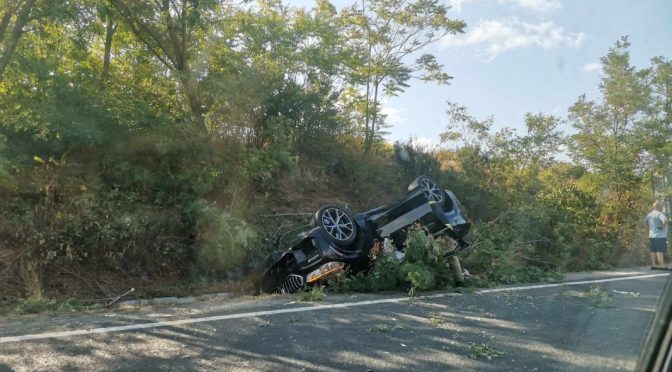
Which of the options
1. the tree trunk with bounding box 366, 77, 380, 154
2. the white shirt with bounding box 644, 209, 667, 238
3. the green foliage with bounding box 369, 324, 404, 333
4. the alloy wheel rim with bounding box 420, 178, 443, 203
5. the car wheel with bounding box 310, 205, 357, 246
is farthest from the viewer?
the tree trunk with bounding box 366, 77, 380, 154

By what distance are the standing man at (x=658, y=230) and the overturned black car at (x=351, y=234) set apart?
6353 mm

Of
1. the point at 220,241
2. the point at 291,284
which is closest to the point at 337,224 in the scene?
the point at 291,284

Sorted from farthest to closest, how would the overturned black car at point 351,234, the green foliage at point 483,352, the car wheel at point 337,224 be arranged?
1. the car wheel at point 337,224
2. the overturned black car at point 351,234
3. the green foliage at point 483,352

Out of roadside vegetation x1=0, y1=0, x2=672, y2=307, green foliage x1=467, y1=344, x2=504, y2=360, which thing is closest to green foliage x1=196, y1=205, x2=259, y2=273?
roadside vegetation x1=0, y1=0, x2=672, y2=307

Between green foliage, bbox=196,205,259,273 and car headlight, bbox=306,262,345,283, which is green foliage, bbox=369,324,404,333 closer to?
car headlight, bbox=306,262,345,283

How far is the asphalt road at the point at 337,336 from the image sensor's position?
4.61m

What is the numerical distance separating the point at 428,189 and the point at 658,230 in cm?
704

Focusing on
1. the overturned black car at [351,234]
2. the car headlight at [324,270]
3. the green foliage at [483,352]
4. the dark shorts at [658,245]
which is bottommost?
the dark shorts at [658,245]

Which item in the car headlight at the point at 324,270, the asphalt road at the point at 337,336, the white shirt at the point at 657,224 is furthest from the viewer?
the white shirt at the point at 657,224

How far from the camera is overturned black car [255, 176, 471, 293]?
27.5 feet

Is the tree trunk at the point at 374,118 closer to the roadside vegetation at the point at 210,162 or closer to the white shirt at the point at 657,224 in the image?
the roadside vegetation at the point at 210,162

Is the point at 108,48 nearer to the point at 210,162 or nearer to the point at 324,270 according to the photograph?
the point at 210,162

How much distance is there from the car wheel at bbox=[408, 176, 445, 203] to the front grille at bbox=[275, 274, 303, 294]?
256cm

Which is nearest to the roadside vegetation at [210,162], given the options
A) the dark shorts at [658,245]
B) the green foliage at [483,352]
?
the dark shorts at [658,245]
